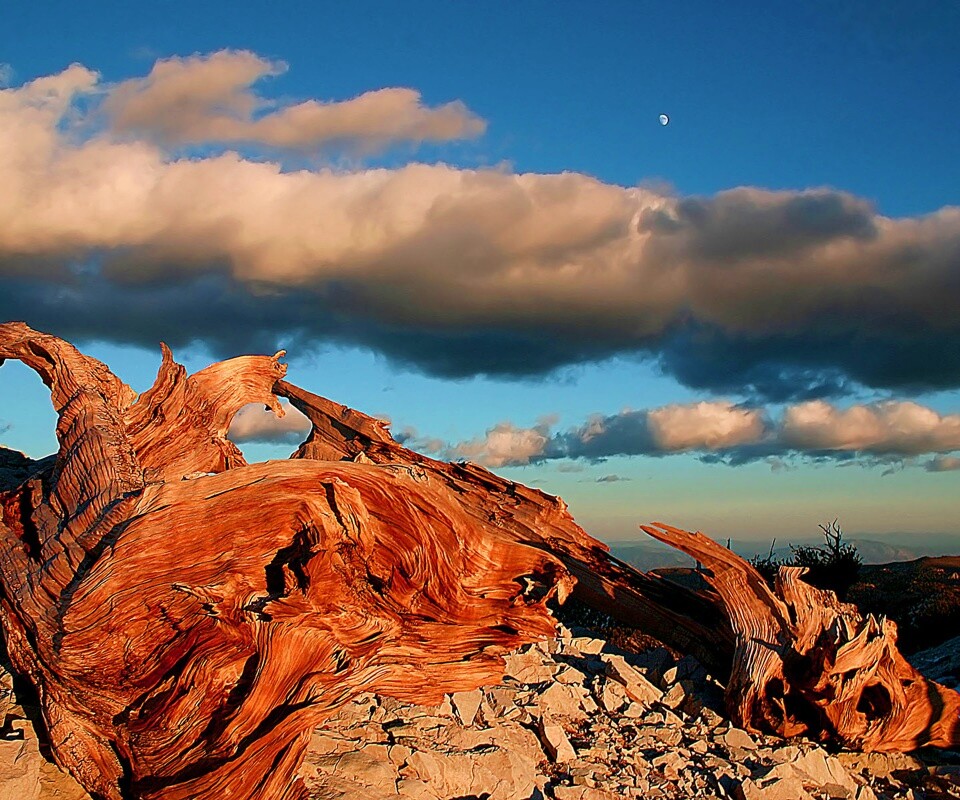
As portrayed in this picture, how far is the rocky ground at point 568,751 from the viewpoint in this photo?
6.59 metres

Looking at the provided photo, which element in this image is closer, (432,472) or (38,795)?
(38,795)

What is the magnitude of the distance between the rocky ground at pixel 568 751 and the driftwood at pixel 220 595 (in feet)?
1.20

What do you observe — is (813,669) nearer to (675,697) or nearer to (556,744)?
(675,697)

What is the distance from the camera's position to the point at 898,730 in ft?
30.5

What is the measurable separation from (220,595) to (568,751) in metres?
3.39

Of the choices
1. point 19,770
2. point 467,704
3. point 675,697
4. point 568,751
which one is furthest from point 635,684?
point 19,770

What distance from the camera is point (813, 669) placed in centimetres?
886

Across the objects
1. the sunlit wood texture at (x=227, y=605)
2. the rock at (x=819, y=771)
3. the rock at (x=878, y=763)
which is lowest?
the rock at (x=878, y=763)

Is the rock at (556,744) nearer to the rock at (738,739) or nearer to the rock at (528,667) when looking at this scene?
the rock at (528,667)

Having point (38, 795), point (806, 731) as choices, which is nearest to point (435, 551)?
point (38, 795)

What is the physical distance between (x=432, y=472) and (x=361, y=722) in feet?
9.23

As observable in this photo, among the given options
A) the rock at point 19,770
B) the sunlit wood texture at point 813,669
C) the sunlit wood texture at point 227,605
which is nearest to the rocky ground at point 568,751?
the rock at point 19,770

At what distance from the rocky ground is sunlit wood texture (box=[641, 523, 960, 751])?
273mm

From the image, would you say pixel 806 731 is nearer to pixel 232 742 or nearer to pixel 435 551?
pixel 435 551
